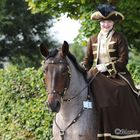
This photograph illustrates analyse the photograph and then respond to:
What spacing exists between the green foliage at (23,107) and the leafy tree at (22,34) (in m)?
14.9

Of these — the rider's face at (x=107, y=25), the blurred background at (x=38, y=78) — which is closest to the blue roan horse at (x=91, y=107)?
the rider's face at (x=107, y=25)

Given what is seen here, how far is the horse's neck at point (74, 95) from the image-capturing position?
6.54m

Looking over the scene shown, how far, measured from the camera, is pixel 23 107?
1083cm

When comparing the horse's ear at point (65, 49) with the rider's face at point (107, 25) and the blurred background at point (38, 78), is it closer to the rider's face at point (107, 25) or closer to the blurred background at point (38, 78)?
the rider's face at point (107, 25)

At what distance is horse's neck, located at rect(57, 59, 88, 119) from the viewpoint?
258 inches

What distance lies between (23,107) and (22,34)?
56.5 ft

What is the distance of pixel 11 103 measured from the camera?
11289 mm

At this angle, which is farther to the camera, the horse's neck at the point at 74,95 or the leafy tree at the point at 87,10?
the leafy tree at the point at 87,10

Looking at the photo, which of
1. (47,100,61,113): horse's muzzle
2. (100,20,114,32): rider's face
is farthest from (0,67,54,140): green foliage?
(47,100,61,113): horse's muzzle

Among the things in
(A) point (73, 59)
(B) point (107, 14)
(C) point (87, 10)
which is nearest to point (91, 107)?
(A) point (73, 59)

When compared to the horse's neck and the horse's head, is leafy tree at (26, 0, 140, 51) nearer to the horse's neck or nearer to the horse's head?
the horse's neck

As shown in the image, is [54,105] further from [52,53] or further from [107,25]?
[107,25]

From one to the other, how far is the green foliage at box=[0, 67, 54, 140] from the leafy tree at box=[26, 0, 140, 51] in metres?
2.33

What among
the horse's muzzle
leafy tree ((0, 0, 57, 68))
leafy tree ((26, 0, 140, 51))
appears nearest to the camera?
the horse's muzzle
